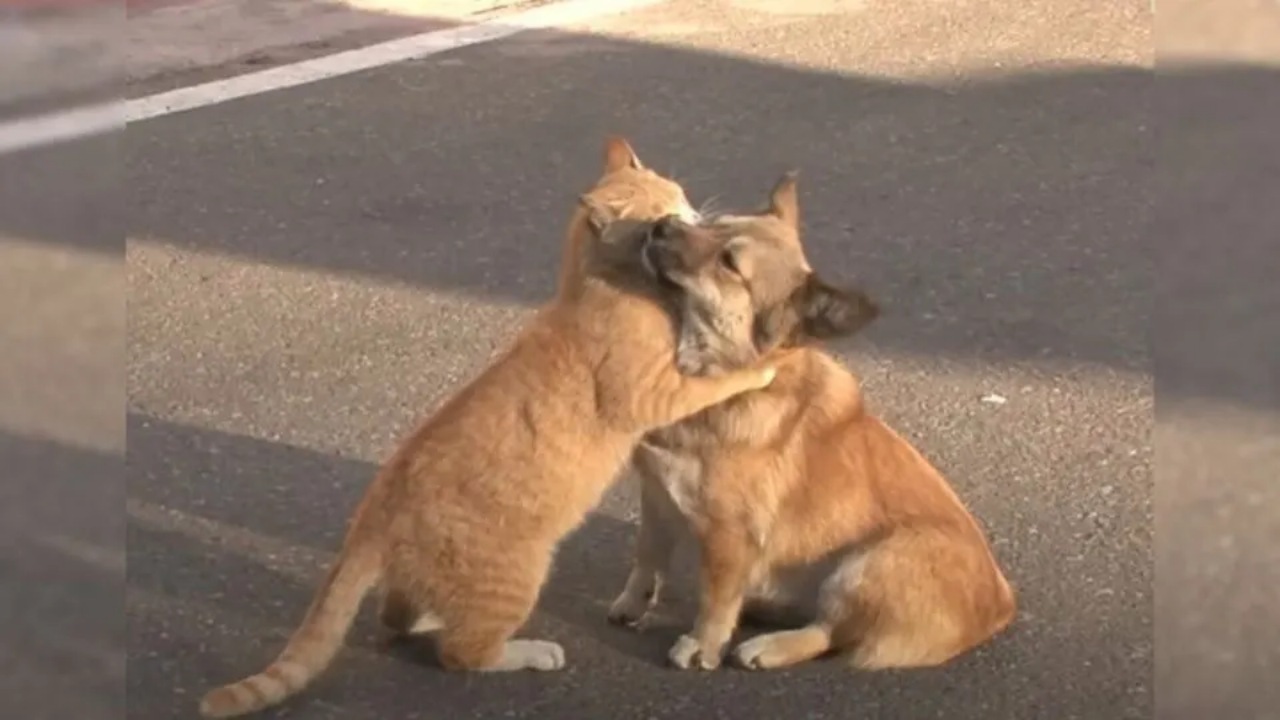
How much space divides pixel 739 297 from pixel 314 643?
1.11m

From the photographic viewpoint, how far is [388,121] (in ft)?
29.4

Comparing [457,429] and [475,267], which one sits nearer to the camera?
[457,429]

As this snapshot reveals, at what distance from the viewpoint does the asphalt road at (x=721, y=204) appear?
2830 mm

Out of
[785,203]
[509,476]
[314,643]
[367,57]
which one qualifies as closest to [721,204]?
[367,57]

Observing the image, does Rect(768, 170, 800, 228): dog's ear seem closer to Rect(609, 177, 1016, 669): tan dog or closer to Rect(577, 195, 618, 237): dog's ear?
Rect(609, 177, 1016, 669): tan dog

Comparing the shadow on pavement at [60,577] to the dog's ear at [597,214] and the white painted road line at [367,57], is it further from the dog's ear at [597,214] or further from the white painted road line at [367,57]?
the white painted road line at [367,57]

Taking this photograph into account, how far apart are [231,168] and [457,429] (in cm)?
414

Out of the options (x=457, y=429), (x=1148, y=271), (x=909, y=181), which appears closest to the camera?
(x=457, y=429)

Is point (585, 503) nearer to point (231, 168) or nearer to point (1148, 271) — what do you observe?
point (1148, 271)

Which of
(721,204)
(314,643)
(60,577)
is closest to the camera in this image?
(60,577)

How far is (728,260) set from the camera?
4.55 meters

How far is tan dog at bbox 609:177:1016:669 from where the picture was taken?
4.55 m

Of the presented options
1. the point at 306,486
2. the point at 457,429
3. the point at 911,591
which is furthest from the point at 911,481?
the point at 306,486

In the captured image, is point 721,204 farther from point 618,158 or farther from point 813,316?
point 813,316
